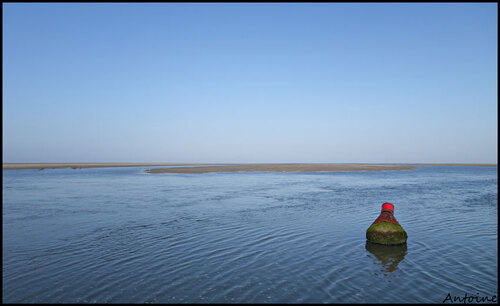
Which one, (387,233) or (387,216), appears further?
(387,216)

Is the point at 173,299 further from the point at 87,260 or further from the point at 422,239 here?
the point at 422,239

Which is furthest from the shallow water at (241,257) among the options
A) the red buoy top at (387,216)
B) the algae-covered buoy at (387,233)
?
the red buoy top at (387,216)

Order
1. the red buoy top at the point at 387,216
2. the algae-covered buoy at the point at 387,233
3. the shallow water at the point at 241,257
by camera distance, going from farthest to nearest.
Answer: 1. the red buoy top at the point at 387,216
2. the algae-covered buoy at the point at 387,233
3. the shallow water at the point at 241,257

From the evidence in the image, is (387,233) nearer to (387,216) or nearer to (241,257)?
(387,216)

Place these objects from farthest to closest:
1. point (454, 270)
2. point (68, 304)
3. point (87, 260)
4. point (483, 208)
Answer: point (483, 208), point (87, 260), point (454, 270), point (68, 304)

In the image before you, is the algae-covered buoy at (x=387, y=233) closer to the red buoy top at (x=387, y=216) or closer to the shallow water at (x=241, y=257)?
the red buoy top at (x=387, y=216)

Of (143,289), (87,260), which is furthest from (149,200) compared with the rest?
(143,289)

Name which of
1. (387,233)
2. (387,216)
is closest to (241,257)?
(387,233)

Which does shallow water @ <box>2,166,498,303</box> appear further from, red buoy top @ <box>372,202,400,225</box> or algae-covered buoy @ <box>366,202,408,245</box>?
red buoy top @ <box>372,202,400,225</box>

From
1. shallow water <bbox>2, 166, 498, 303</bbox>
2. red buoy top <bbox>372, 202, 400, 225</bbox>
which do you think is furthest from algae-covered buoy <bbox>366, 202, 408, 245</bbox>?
shallow water <bbox>2, 166, 498, 303</bbox>

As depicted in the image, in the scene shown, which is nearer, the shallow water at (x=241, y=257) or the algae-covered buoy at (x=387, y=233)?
the shallow water at (x=241, y=257)

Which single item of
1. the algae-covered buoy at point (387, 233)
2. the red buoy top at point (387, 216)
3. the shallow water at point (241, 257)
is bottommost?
the shallow water at point (241, 257)

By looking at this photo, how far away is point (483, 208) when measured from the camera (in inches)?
984

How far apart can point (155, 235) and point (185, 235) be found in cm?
152
